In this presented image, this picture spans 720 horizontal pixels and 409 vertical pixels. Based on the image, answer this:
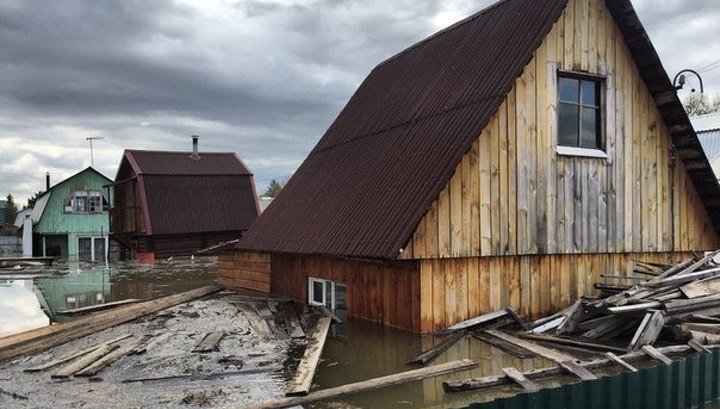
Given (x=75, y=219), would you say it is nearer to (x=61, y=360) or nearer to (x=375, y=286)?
(x=61, y=360)

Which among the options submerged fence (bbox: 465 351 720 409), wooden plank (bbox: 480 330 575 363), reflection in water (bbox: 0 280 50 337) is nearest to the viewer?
submerged fence (bbox: 465 351 720 409)

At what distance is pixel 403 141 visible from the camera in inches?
511

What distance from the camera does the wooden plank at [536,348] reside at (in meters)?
8.39

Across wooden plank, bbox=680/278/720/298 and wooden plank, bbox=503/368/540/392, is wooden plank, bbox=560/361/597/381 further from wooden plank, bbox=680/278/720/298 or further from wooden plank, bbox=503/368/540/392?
wooden plank, bbox=680/278/720/298

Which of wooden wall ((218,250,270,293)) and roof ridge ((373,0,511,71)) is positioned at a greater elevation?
roof ridge ((373,0,511,71))

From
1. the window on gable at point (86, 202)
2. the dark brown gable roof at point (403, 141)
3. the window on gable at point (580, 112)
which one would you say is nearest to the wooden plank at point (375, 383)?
the dark brown gable roof at point (403, 141)

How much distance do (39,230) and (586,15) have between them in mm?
43632

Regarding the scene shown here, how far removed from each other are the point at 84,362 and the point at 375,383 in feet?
15.3

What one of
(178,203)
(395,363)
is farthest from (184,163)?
(395,363)

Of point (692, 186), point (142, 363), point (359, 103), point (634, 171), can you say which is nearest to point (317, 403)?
point (142, 363)

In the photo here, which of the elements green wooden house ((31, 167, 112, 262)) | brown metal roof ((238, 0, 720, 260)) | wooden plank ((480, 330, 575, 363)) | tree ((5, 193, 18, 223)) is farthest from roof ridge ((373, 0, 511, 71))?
tree ((5, 193, 18, 223))

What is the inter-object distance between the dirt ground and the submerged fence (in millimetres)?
3029

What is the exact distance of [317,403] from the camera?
6984mm

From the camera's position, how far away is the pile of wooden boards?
8.84 meters
